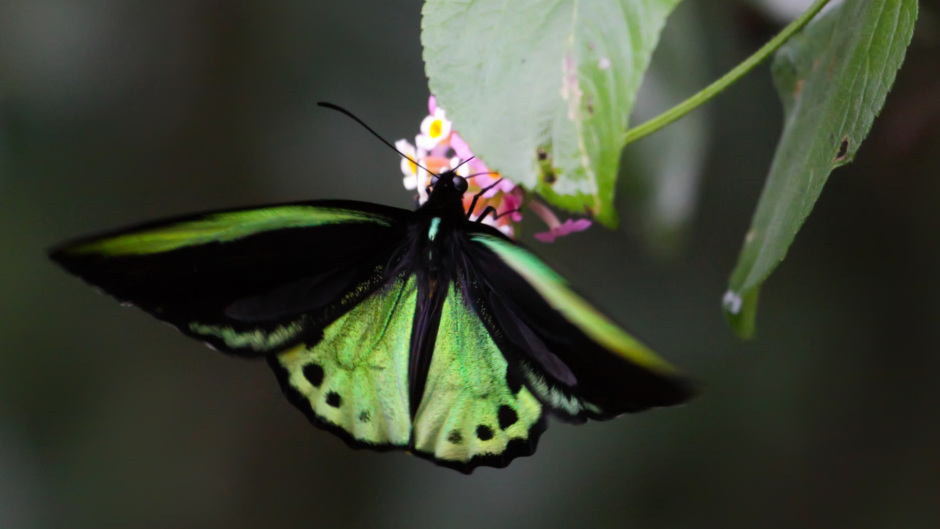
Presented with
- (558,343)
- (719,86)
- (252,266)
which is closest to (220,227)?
(252,266)

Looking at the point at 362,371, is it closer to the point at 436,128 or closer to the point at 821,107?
the point at 436,128

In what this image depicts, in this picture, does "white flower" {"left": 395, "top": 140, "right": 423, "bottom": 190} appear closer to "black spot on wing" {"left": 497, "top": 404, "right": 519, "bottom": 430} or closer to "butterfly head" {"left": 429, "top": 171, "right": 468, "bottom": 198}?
"butterfly head" {"left": 429, "top": 171, "right": 468, "bottom": 198}

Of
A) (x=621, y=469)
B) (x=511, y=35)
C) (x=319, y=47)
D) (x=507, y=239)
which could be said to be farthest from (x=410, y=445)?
(x=319, y=47)

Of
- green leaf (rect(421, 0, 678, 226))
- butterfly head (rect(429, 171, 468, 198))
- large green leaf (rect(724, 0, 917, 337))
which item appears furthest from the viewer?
butterfly head (rect(429, 171, 468, 198))

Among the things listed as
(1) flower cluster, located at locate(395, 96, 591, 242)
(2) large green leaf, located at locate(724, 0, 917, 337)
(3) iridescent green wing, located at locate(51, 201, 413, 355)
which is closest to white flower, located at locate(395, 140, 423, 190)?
(1) flower cluster, located at locate(395, 96, 591, 242)

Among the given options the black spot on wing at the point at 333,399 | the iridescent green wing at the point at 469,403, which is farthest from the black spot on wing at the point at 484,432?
the black spot on wing at the point at 333,399

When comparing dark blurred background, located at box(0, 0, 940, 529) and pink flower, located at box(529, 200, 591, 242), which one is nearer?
pink flower, located at box(529, 200, 591, 242)
